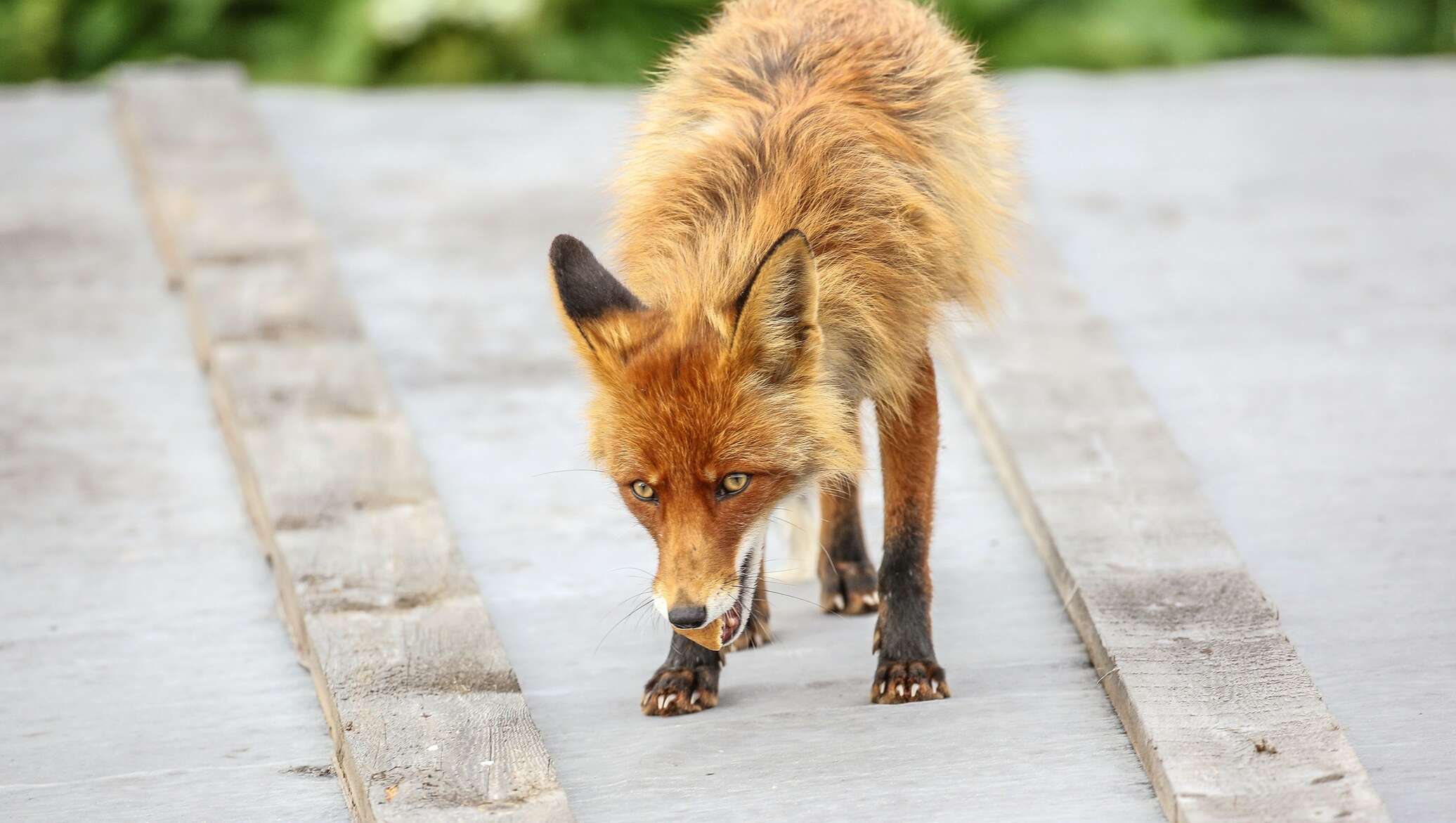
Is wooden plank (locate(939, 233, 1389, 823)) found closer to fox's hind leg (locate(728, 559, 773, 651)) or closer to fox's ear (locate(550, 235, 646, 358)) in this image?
fox's hind leg (locate(728, 559, 773, 651))

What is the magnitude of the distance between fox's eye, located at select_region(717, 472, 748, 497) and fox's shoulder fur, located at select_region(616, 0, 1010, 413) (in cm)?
39

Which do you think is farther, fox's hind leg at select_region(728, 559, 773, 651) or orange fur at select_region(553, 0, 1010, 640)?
fox's hind leg at select_region(728, 559, 773, 651)

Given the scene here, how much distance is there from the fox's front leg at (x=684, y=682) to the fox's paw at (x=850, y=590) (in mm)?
656

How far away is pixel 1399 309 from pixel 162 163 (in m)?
5.46

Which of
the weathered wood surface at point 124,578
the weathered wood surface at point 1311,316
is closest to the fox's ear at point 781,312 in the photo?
the weathered wood surface at point 124,578

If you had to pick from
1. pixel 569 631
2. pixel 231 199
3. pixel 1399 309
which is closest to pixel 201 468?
pixel 569 631

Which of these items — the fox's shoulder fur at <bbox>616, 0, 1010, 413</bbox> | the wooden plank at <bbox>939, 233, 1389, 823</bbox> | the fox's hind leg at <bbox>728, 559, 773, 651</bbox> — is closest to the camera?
the wooden plank at <bbox>939, 233, 1389, 823</bbox>

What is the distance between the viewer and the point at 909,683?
13.0 feet

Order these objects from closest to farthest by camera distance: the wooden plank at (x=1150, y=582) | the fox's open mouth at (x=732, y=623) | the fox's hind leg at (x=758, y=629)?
the wooden plank at (x=1150, y=582) → the fox's open mouth at (x=732, y=623) → the fox's hind leg at (x=758, y=629)

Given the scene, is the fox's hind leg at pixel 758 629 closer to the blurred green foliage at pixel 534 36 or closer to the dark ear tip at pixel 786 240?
the dark ear tip at pixel 786 240

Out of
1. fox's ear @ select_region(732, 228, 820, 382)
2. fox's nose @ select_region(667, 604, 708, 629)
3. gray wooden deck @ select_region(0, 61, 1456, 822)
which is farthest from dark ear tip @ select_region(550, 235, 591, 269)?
gray wooden deck @ select_region(0, 61, 1456, 822)

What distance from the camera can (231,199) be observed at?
7180 mm

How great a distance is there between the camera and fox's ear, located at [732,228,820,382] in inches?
136

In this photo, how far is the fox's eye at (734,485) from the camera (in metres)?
3.54
